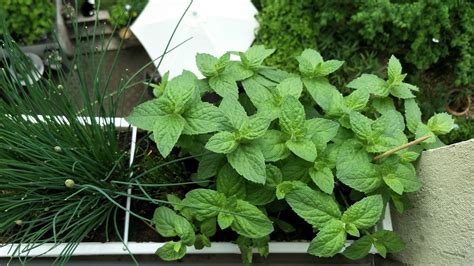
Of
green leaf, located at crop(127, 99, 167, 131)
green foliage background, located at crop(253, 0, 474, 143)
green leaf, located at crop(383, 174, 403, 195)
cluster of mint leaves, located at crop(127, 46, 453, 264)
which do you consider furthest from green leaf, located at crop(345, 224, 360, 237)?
green foliage background, located at crop(253, 0, 474, 143)

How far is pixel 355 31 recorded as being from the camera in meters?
1.87

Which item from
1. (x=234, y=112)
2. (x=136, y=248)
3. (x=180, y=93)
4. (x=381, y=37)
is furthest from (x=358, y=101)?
(x=381, y=37)

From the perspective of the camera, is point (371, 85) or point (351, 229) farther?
point (371, 85)

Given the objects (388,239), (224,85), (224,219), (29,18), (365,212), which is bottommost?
(388,239)

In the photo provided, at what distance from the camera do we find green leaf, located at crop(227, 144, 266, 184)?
0.98 m

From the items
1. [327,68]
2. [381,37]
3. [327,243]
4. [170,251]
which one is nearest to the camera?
[327,243]

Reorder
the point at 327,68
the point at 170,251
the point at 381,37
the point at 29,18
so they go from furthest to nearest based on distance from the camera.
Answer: the point at 29,18 < the point at 381,37 < the point at 327,68 < the point at 170,251

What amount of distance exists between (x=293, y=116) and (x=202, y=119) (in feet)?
0.61

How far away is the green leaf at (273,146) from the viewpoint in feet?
3.45

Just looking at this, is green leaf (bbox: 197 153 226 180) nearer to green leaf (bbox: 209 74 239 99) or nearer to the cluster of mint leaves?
the cluster of mint leaves

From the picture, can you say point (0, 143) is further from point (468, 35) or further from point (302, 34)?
point (468, 35)

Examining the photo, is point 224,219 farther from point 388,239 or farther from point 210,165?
point 388,239

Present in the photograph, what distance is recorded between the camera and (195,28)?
72.7 inches

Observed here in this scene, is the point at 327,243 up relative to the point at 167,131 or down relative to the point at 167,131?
down
